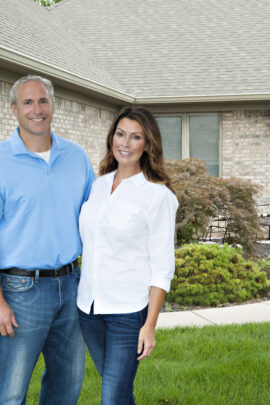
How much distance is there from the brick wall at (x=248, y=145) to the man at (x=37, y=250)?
37.0ft

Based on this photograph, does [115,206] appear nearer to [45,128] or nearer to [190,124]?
Answer: [45,128]

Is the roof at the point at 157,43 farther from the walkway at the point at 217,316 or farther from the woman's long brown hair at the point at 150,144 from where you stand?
the woman's long brown hair at the point at 150,144

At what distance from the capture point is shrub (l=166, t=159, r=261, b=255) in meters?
8.28

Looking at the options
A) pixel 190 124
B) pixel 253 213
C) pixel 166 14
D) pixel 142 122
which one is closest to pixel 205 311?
pixel 253 213

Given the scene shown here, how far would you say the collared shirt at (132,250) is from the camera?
8.45 ft

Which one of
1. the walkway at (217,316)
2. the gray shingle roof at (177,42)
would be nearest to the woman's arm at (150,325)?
the walkway at (217,316)

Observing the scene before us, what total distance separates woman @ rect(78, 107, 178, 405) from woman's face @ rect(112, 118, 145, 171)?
0.5 inches

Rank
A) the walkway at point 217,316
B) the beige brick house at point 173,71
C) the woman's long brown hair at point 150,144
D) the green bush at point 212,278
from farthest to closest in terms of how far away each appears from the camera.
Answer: the beige brick house at point 173,71, the green bush at point 212,278, the walkway at point 217,316, the woman's long brown hair at point 150,144

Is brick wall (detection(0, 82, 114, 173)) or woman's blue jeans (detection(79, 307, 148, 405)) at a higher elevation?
brick wall (detection(0, 82, 114, 173))

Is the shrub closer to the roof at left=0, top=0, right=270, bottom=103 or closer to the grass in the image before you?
the grass

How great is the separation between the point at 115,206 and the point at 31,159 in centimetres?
51

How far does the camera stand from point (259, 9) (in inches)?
639

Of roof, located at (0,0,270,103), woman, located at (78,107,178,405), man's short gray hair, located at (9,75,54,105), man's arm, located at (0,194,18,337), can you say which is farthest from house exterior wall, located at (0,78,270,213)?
man's arm, located at (0,194,18,337)

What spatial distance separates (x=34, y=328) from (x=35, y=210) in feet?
1.97
